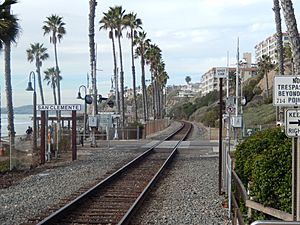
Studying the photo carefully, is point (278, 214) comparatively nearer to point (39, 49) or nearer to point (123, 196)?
point (123, 196)

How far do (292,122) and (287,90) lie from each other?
19.1 inches

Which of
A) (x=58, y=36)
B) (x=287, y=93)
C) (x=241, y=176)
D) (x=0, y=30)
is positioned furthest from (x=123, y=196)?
(x=58, y=36)

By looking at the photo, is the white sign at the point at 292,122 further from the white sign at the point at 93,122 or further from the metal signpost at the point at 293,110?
the white sign at the point at 93,122

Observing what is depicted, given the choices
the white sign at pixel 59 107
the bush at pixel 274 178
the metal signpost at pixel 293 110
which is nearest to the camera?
the metal signpost at pixel 293 110

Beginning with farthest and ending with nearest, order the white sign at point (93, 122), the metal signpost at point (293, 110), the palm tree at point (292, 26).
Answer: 1. the white sign at point (93, 122)
2. the palm tree at point (292, 26)
3. the metal signpost at point (293, 110)

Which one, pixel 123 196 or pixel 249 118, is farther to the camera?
pixel 249 118

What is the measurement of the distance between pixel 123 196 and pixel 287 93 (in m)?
9.25

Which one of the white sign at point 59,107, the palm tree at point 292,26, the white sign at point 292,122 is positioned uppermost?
the palm tree at point 292,26

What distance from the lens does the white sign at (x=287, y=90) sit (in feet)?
27.9

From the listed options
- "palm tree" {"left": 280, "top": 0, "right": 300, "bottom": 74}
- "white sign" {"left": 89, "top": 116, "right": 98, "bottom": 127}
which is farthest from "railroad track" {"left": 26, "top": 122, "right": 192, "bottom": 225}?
"white sign" {"left": 89, "top": 116, "right": 98, "bottom": 127}

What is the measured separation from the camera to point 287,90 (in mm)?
8531

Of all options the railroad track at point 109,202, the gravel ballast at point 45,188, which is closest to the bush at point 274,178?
the railroad track at point 109,202

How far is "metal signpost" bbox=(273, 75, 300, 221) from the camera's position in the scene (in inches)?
325

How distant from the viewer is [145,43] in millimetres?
88750
